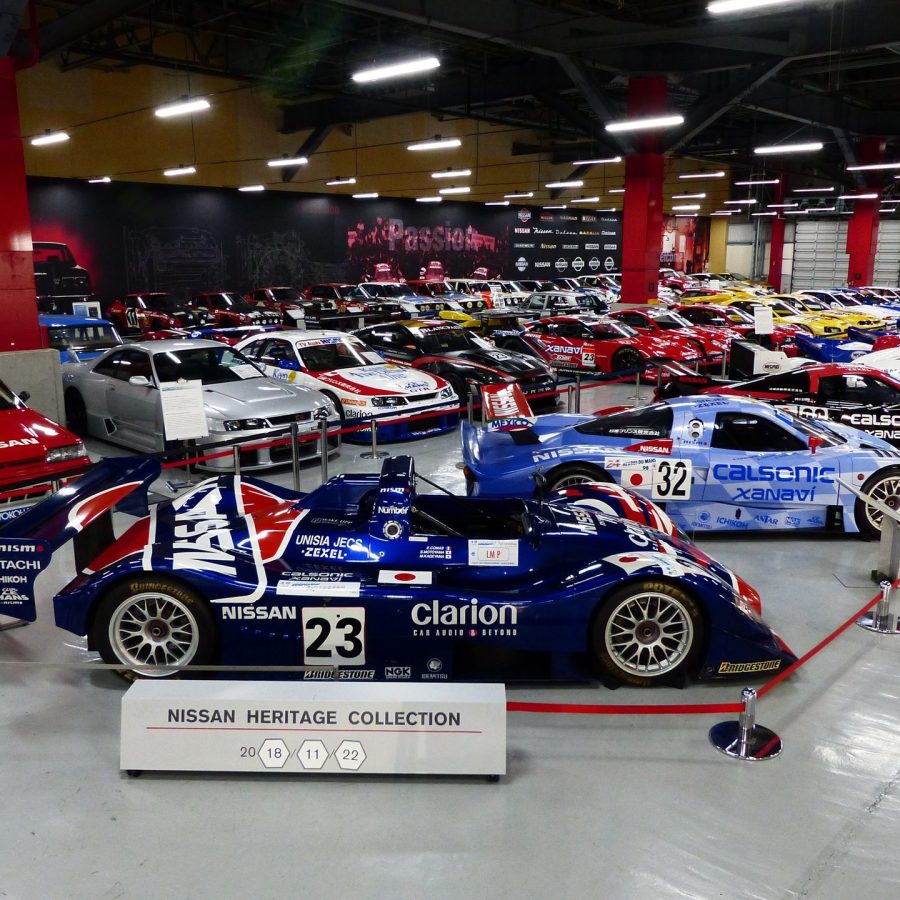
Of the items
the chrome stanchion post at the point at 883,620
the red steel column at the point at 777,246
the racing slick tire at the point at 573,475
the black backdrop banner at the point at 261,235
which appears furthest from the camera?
the red steel column at the point at 777,246

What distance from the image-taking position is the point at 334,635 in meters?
4.39

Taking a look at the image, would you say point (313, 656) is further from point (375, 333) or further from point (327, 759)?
point (375, 333)

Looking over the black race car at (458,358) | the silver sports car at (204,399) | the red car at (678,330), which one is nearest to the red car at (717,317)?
the red car at (678,330)

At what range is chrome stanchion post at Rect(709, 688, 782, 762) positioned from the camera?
392 cm

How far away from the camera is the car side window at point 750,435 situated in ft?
22.5

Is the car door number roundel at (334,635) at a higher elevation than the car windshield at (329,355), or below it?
below

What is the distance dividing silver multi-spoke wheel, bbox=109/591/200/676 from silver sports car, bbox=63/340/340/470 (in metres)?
4.29

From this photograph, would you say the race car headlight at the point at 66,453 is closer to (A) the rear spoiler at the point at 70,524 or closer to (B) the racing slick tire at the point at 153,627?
(A) the rear spoiler at the point at 70,524

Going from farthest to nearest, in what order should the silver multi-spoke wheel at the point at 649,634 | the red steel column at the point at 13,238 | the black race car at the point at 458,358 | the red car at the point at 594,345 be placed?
1. the red car at the point at 594,345
2. the black race car at the point at 458,358
3. the red steel column at the point at 13,238
4. the silver multi-spoke wheel at the point at 649,634

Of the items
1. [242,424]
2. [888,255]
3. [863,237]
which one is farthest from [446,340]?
[888,255]

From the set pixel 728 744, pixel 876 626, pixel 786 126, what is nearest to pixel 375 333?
pixel 876 626

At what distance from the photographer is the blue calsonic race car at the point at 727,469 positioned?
22.2 feet

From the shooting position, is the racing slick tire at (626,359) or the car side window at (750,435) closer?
the car side window at (750,435)

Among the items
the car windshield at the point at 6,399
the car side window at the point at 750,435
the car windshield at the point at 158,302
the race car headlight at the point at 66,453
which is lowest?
the race car headlight at the point at 66,453
